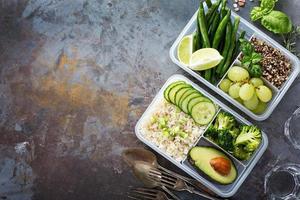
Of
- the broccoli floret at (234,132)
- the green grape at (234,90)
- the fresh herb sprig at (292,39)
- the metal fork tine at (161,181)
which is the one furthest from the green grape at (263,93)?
the metal fork tine at (161,181)

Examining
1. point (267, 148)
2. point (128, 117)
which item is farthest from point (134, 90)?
point (267, 148)

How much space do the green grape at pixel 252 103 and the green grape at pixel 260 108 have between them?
2 centimetres

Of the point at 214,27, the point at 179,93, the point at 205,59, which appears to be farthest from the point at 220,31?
the point at 179,93

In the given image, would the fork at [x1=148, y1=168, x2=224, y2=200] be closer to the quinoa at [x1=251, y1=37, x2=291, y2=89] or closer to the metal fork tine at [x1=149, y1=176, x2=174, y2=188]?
the metal fork tine at [x1=149, y1=176, x2=174, y2=188]

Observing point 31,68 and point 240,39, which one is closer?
point 240,39

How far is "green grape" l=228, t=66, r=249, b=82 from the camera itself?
2.88m

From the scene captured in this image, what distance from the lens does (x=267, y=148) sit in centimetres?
304

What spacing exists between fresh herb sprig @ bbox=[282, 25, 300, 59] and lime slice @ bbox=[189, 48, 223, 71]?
437 millimetres

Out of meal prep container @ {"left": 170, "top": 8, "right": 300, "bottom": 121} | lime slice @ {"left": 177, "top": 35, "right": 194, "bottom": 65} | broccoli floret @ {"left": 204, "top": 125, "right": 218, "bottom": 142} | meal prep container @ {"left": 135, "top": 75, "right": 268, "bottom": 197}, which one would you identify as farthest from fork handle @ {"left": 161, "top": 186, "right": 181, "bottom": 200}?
lime slice @ {"left": 177, "top": 35, "right": 194, "bottom": 65}

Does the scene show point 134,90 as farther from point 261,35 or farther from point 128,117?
point 261,35

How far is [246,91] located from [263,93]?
0.34 feet

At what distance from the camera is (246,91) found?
→ 2.83 m

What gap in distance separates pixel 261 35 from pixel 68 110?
117 centimetres

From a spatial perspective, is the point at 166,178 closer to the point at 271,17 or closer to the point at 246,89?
the point at 246,89
